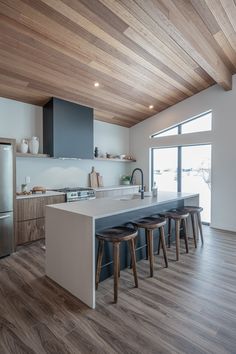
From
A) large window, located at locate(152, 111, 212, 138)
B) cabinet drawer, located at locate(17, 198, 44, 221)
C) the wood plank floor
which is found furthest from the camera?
large window, located at locate(152, 111, 212, 138)

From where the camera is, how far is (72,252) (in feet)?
7.30

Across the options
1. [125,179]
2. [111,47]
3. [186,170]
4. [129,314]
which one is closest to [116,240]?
[129,314]

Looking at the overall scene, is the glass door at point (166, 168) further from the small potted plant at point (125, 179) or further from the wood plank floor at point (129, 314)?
the wood plank floor at point (129, 314)

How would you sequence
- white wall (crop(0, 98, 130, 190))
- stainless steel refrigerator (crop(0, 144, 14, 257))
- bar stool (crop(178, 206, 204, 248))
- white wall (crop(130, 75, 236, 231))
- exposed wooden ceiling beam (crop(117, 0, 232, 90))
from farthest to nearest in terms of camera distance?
white wall (crop(130, 75, 236, 231)) < white wall (crop(0, 98, 130, 190)) < bar stool (crop(178, 206, 204, 248)) < stainless steel refrigerator (crop(0, 144, 14, 257)) < exposed wooden ceiling beam (crop(117, 0, 232, 90))

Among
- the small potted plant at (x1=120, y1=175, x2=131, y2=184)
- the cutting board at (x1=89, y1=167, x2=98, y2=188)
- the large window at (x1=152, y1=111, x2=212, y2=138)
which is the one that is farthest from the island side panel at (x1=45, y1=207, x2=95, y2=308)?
the large window at (x1=152, y1=111, x2=212, y2=138)

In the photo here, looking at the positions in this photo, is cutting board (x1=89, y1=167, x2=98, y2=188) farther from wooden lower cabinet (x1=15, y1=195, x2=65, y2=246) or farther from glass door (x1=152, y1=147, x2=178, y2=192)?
glass door (x1=152, y1=147, x2=178, y2=192)

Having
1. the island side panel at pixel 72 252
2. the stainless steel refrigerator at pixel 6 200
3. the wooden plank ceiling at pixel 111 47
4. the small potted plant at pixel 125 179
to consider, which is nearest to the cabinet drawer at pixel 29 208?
the stainless steel refrigerator at pixel 6 200

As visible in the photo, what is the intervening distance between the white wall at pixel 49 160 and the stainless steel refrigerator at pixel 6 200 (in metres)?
0.92

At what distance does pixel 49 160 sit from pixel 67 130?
77 centimetres

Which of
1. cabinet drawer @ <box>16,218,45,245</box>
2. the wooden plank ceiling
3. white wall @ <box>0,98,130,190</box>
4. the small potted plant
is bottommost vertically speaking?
cabinet drawer @ <box>16,218,45,245</box>

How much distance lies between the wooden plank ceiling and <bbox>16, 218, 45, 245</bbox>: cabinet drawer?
2326mm

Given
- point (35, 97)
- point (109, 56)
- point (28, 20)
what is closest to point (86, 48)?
point (109, 56)

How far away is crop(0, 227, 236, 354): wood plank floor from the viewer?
1637mm

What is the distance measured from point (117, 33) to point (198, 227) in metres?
3.54
